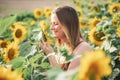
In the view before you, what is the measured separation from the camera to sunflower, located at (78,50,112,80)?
0.73 metres

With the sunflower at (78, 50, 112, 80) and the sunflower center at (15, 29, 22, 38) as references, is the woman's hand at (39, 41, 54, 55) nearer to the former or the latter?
the sunflower center at (15, 29, 22, 38)

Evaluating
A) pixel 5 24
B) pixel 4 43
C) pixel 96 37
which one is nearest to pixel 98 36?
pixel 96 37

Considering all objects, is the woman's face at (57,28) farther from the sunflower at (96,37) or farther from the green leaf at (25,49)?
the sunflower at (96,37)

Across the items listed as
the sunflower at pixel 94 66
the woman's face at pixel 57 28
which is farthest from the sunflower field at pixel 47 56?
the woman's face at pixel 57 28

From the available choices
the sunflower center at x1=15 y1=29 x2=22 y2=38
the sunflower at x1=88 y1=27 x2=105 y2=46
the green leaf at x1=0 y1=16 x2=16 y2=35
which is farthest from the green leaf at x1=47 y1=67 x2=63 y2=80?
the sunflower at x1=88 y1=27 x2=105 y2=46

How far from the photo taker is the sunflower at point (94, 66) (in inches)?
28.8

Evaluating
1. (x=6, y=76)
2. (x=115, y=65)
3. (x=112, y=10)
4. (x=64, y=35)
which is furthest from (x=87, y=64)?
(x=112, y=10)

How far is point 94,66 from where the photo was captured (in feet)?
2.47

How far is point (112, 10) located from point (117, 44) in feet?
4.02

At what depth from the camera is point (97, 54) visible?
749 millimetres

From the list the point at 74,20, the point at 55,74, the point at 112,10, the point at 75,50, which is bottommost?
the point at 112,10

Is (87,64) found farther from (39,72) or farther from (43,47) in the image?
(43,47)

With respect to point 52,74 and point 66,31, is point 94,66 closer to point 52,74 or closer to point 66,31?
point 52,74

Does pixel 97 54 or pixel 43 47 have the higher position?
pixel 97 54
